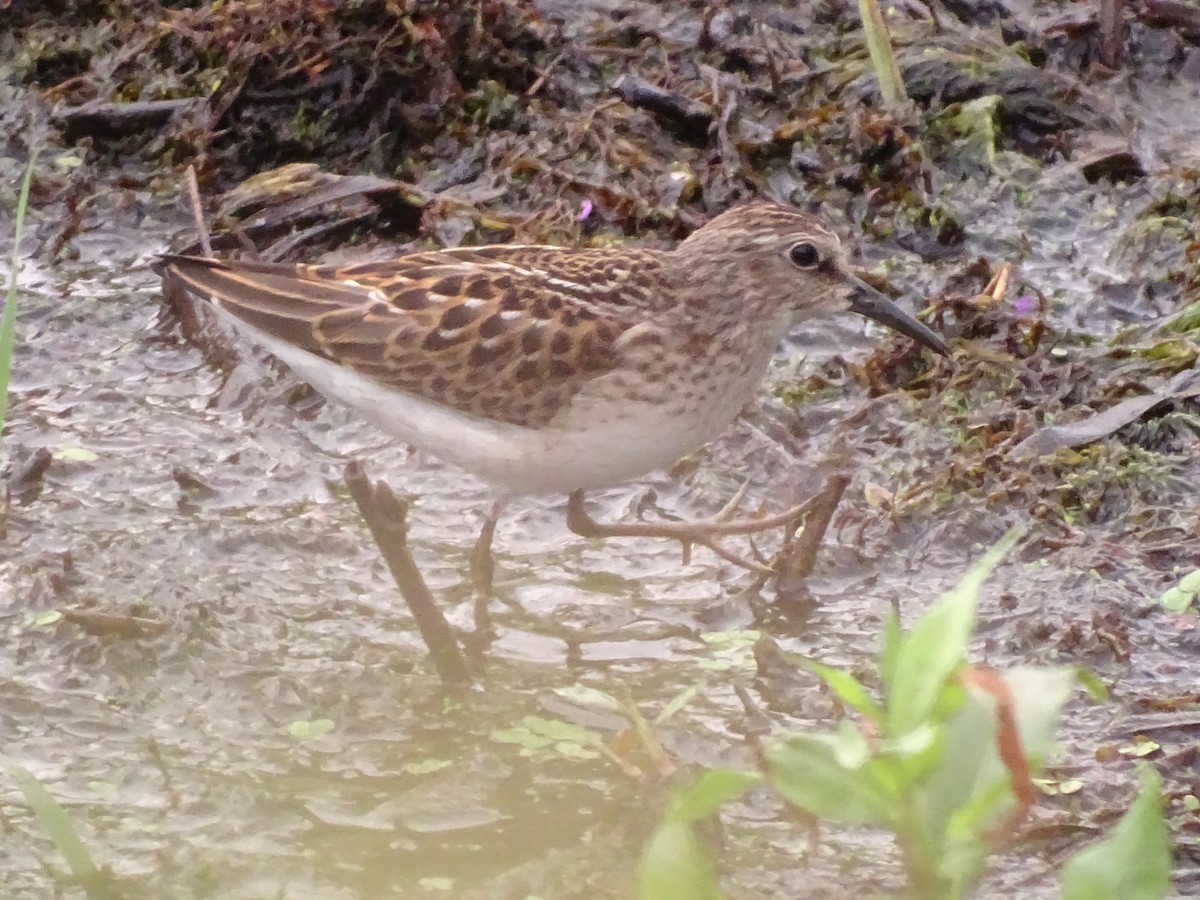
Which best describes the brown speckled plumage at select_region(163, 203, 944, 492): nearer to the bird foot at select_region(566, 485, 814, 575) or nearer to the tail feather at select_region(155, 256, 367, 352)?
the tail feather at select_region(155, 256, 367, 352)

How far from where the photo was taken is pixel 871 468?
526 centimetres

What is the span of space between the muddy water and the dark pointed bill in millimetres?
335

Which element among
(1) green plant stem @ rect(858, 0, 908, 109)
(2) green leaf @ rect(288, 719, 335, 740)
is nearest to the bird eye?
(1) green plant stem @ rect(858, 0, 908, 109)

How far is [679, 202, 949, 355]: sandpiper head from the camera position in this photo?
4941mm

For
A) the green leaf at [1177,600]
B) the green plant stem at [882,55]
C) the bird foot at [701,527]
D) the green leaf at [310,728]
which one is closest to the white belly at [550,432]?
the bird foot at [701,527]

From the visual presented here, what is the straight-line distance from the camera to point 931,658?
5.87 ft

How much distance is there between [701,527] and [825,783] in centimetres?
302

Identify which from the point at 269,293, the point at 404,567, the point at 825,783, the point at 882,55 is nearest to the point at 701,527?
the point at 404,567

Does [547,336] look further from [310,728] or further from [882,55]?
[882,55]

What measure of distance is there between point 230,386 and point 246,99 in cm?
167

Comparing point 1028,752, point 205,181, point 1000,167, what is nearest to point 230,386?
point 205,181

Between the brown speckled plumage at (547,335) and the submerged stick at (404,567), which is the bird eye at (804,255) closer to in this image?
the brown speckled plumage at (547,335)

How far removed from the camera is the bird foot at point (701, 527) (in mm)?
4793

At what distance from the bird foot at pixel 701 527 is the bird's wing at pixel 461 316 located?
49 centimetres
